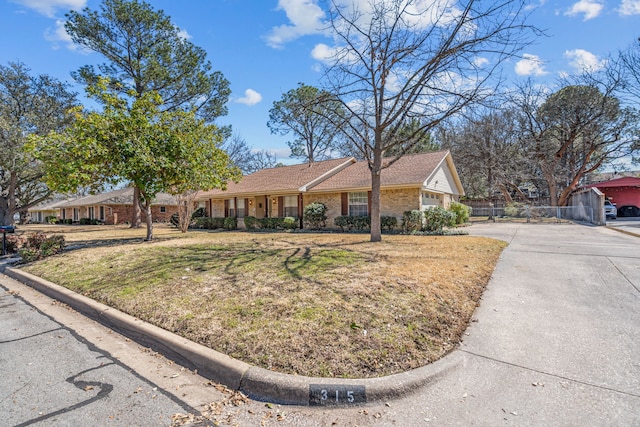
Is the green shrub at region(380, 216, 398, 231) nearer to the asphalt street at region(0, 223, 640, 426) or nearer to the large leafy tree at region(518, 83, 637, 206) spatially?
the asphalt street at region(0, 223, 640, 426)

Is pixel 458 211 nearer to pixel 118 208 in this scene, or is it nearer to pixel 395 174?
pixel 395 174

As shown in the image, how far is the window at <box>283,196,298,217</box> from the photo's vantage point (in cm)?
2031

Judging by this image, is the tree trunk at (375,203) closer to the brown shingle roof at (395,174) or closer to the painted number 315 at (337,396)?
the brown shingle roof at (395,174)

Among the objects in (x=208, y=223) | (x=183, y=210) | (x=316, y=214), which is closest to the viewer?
(x=316, y=214)

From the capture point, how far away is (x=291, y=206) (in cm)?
2050

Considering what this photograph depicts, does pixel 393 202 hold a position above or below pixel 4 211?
above

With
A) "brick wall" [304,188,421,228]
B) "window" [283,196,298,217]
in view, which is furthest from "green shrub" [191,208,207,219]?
"brick wall" [304,188,421,228]

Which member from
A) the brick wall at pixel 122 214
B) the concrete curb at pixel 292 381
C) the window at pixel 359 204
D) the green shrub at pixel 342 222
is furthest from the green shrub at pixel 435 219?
the brick wall at pixel 122 214

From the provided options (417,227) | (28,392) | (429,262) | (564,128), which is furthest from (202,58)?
(564,128)

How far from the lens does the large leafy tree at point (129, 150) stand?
35.3ft

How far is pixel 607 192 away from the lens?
31.7 metres

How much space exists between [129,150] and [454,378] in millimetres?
11420

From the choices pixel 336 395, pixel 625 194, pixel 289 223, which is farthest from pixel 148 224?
pixel 625 194

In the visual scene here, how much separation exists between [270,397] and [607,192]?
40373 millimetres
